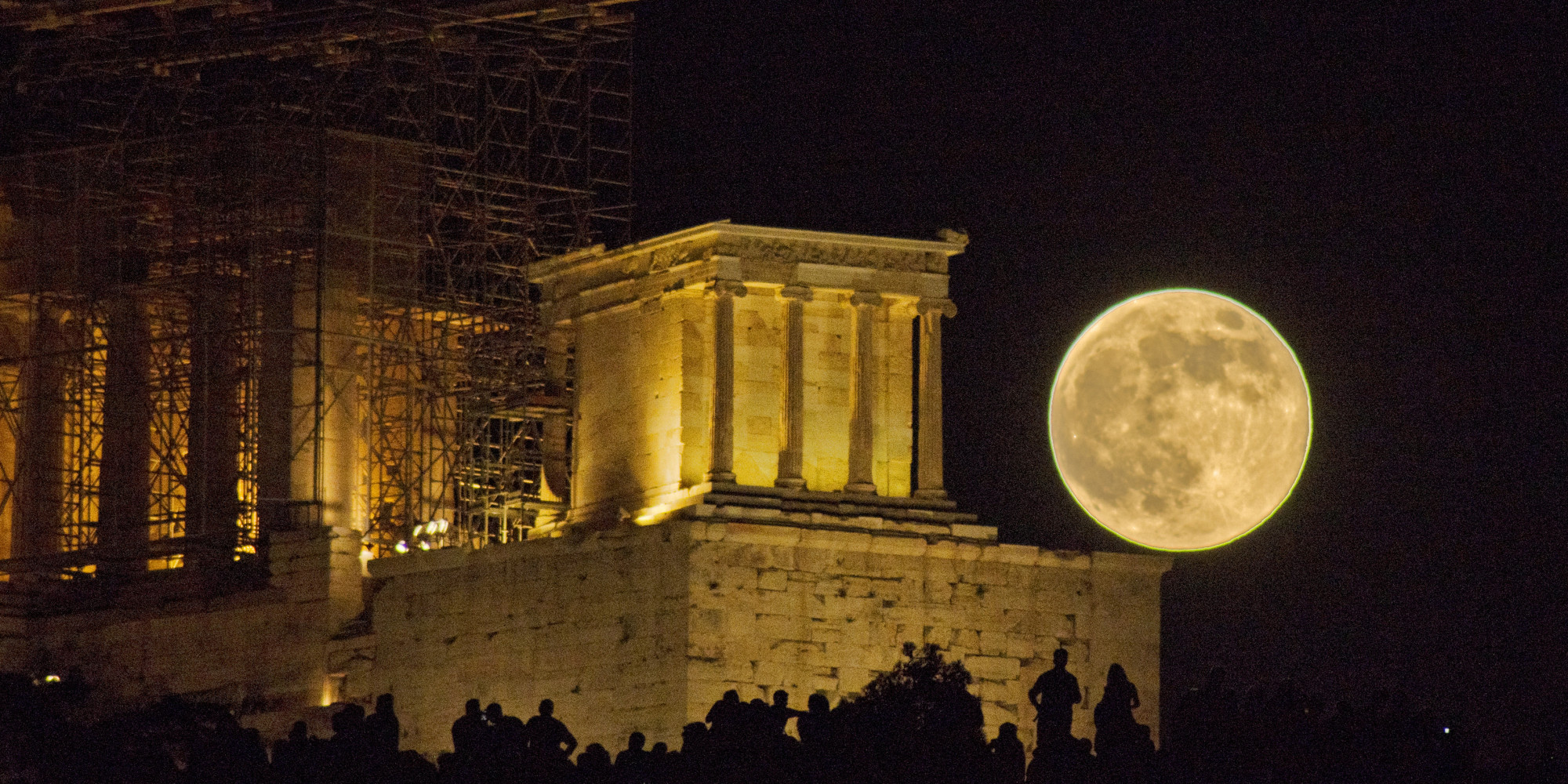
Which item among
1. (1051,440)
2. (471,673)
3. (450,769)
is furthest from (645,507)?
(450,769)

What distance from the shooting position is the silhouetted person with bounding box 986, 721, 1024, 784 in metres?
36.5

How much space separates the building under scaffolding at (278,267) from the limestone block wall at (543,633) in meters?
3.41

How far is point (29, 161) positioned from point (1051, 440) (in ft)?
50.9

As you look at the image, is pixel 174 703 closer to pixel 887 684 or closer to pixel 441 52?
pixel 887 684

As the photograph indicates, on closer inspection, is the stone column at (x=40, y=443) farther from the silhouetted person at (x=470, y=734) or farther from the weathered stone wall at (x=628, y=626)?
the silhouetted person at (x=470, y=734)

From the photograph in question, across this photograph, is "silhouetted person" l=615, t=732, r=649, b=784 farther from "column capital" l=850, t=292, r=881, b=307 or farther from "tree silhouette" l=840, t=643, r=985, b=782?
"column capital" l=850, t=292, r=881, b=307

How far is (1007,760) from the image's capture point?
36562 mm

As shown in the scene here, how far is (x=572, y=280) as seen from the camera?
184 ft

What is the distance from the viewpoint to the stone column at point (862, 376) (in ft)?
177

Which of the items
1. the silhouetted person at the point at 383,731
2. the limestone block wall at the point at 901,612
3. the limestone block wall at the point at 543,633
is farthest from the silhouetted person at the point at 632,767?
the limestone block wall at the point at 543,633

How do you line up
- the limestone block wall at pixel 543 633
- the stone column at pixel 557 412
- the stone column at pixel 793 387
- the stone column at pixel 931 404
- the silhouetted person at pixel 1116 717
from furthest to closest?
the stone column at pixel 557 412
the stone column at pixel 931 404
the stone column at pixel 793 387
the limestone block wall at pixel 543 633
the silhouetted person at pixel 1116 717

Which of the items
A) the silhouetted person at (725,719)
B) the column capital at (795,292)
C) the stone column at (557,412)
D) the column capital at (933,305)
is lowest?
the silhouetted person at (725,719)

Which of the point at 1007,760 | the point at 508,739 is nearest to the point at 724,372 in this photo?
the point at 508,739

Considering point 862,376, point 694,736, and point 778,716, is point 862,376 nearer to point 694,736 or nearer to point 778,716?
point 778,716
